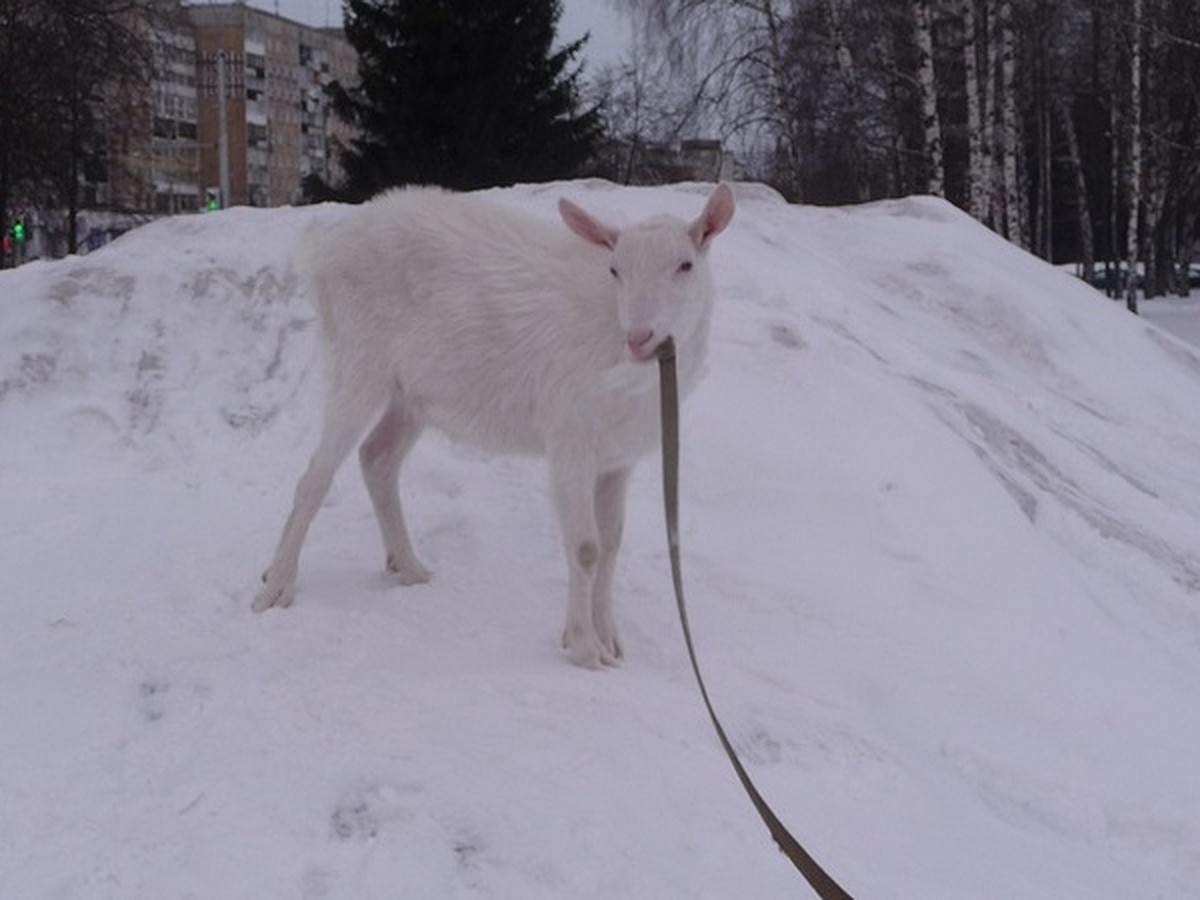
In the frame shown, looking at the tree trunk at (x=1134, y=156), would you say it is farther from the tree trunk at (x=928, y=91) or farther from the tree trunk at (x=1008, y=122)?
the tree trunk at (x=928, y=91)

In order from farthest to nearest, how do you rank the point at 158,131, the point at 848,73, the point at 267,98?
the point at 267,98 → the point at 158,131 → the point at 848,73

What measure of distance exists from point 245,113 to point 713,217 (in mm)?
82296

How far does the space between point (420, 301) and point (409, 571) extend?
4.00 feet

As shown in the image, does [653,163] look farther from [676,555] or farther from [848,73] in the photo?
[676,555]

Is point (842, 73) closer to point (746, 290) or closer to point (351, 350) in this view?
point (746, 290)

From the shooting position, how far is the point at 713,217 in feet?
15.1

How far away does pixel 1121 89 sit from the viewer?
32219 mm

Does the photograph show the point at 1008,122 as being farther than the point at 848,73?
Yes

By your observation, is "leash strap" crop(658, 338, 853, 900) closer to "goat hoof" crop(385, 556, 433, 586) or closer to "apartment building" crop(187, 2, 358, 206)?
"goat hoof" crop(385, 556, 433, 586)

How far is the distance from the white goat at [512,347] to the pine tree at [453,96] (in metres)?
16.2

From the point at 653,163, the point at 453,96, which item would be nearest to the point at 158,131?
the point at 653,163

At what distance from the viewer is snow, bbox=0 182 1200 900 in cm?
360

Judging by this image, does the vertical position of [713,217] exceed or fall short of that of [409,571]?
it exceeds it

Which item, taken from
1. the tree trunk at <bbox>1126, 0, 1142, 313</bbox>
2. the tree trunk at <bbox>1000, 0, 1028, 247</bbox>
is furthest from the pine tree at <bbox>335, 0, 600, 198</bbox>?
the tree trunk at <bbox>1126, 0, 1142, 313</bbox>
